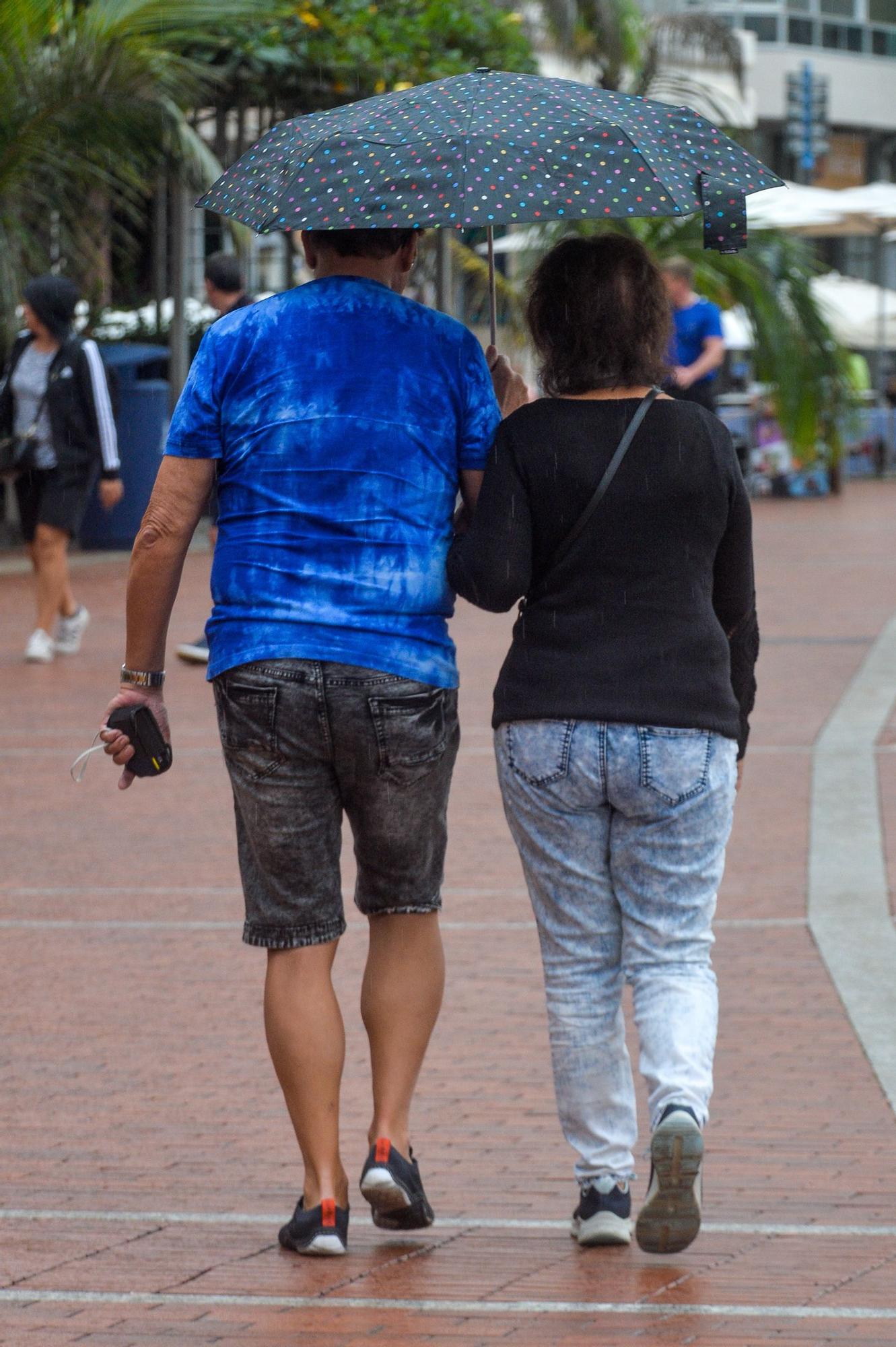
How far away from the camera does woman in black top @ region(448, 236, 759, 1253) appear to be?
11.5 ft

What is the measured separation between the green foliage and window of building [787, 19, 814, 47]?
1093 inches

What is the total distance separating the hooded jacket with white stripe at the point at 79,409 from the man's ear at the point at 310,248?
739 centimetres

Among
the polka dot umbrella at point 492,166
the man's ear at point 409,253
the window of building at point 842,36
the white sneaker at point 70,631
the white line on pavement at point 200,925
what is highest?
the polka dot umbrella at point 492,166

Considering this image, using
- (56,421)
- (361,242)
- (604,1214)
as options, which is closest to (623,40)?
(56,421)

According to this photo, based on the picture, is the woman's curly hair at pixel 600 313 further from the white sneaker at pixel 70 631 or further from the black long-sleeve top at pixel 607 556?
the white sneaker at pixel 70 631

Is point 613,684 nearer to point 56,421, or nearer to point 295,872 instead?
point 295,872

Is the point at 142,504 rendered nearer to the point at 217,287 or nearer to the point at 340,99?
the point at 340,99

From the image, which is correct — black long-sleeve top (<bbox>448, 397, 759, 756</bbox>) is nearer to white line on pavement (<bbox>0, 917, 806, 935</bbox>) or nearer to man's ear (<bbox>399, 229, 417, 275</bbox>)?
man's ear (<bbox>399, 229, 417, 275</bbox>)

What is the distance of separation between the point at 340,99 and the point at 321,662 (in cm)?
1692

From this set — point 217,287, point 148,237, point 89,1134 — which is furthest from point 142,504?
point 89,1134

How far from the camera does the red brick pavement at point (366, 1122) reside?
132 inches

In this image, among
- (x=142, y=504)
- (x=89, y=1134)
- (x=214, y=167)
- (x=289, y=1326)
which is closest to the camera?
(x=289, y=1326)

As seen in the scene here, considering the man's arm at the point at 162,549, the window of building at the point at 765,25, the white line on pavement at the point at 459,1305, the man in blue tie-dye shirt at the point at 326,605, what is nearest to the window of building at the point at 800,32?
the window of building at the point at 765,25

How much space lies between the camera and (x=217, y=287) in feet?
32.8
